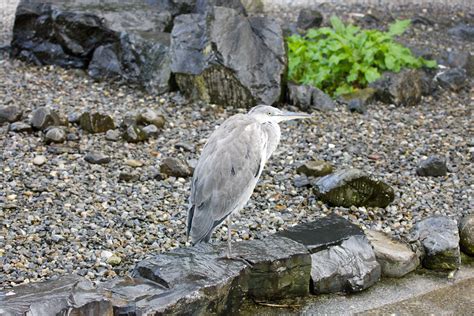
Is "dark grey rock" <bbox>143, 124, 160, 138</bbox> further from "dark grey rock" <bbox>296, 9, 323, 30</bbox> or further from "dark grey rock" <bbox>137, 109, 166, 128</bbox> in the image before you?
"dark grey rock" <bbox>296, 9, 323, 30</bbox>

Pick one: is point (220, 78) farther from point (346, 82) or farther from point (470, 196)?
point (470, 196)

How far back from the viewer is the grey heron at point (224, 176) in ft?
15.5

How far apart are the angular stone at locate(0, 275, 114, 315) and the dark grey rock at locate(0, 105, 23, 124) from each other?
3203 millimetres

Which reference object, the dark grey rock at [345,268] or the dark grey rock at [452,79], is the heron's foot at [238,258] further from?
the dark grey rock at [452,79]

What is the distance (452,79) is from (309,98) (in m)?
1.82

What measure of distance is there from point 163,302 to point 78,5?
18.3 ft

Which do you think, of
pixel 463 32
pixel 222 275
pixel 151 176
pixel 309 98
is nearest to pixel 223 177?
pixel 222 275

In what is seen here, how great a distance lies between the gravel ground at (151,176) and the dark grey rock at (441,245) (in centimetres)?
25

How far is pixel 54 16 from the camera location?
8.64 meters

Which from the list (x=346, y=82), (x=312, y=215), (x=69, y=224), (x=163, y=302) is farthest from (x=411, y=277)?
(x=346, y=82)

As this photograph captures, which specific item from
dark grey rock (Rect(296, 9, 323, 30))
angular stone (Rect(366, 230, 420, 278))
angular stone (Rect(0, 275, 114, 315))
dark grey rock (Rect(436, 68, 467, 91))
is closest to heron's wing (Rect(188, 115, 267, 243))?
angular stone (Rect(0, 275, 114, 315))

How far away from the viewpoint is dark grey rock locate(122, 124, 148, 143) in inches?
267

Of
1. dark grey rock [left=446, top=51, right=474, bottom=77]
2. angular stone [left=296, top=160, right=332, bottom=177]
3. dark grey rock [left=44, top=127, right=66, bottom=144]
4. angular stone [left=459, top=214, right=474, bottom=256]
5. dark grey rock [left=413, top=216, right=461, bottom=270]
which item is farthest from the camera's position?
dark grey rock [left=446, top=51, right=474, bottom=77]

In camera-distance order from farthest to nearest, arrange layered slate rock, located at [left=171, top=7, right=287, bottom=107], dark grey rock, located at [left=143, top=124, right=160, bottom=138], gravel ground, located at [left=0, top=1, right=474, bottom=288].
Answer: layered slate rock, located at [left=171, top=7, right=287, bottom=107] → dark grey rock, located at [left=143, top=124, right=160, bottom=138] → gravel ground, located at [left=0, top=1, right=474, bottom=288]
